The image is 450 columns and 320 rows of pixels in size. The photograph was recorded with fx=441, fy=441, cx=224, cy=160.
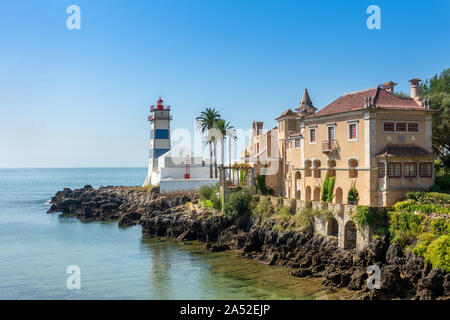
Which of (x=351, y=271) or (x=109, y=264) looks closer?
(x=351, y=271)

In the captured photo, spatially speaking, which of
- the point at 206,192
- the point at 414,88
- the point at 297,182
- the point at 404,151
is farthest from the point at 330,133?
the point at 206,192

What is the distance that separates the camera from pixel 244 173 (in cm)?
5091

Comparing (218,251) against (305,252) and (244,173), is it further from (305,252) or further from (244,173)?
(244,173)

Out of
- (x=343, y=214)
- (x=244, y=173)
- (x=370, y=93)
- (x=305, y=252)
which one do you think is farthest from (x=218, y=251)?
(x=370, y=93)

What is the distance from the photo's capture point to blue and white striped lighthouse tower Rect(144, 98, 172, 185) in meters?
71.3

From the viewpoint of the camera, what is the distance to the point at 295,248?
33.3 metres

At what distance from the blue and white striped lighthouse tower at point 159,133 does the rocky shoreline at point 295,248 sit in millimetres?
10970

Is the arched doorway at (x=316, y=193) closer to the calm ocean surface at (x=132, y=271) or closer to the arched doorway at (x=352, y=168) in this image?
the arched doorway at (x=352, y=168)

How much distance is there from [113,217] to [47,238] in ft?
48.0

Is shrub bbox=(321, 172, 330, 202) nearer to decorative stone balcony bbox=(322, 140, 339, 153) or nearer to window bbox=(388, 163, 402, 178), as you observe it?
decorative stone balcony bbox=(322, 140, 339, 153)

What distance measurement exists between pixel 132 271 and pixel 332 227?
49.9ft

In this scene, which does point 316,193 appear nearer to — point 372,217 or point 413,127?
point 413,127
